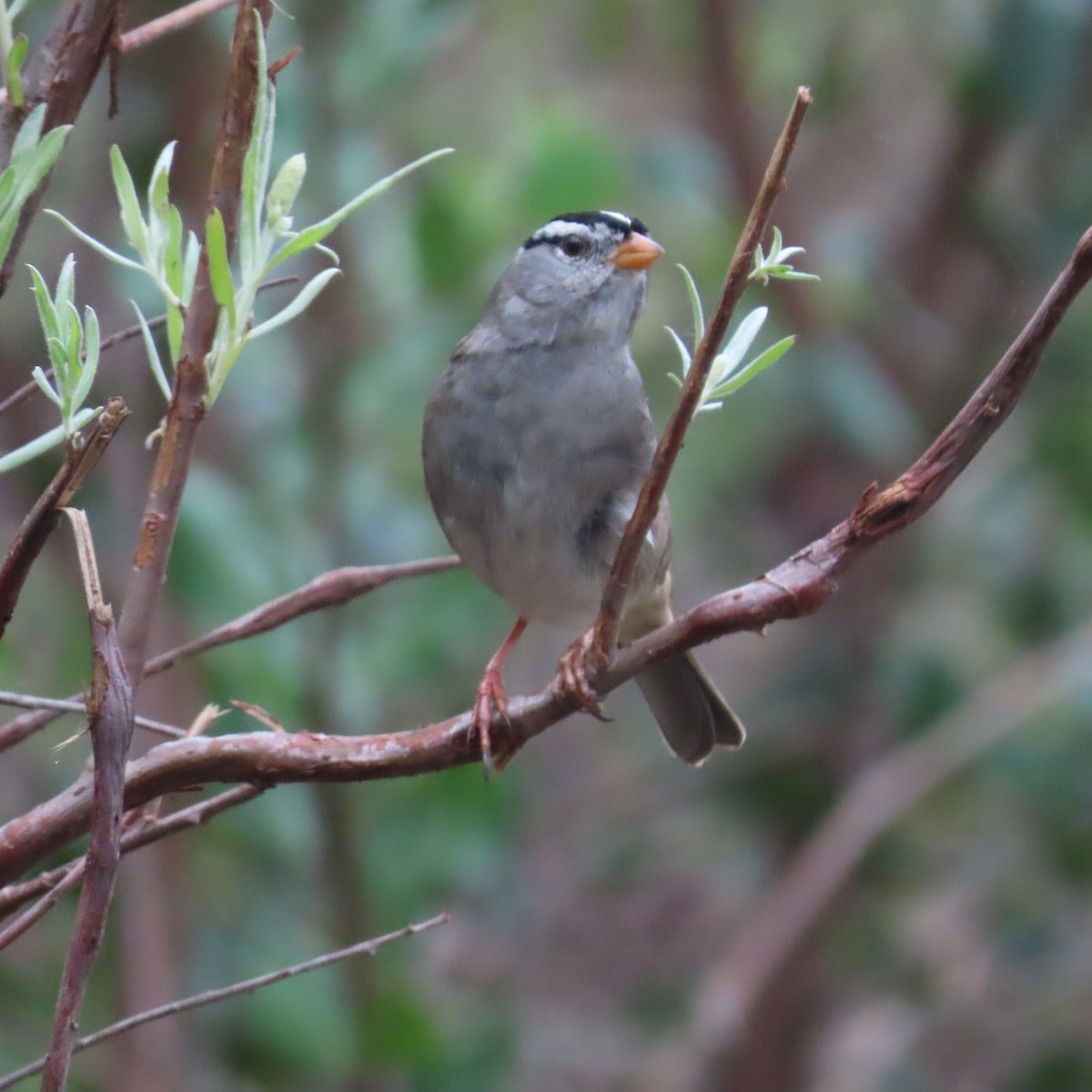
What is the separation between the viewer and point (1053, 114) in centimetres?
425

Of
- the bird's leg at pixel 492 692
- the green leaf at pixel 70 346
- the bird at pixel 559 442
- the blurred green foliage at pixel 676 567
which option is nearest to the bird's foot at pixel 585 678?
the bird's leg at pixel 492 692

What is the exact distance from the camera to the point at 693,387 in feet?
3.46

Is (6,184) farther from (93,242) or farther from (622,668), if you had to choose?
(622,668)

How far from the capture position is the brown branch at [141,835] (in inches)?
41.3

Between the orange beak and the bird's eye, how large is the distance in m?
0.05

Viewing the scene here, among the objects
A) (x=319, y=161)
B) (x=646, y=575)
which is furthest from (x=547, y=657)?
(x=646, y=575)

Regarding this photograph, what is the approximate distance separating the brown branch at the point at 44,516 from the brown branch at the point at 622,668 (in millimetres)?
168

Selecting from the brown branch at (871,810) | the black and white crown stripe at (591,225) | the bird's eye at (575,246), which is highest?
the black and white crown stripe at (591,225)

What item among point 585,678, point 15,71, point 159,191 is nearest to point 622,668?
point 585,678

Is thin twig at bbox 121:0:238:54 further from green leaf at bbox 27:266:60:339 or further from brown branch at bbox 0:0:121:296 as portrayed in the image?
green leaf at bbox 27:266:60:339

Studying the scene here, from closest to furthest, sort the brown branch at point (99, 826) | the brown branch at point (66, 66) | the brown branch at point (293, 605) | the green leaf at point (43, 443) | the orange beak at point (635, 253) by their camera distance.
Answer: the brown branch at point (99, 826)
the green leaf at point (43, 443)
the brown branch at point (66, 66)
the brown branch at point (293, 605)
the orange beak at point (635, 253)

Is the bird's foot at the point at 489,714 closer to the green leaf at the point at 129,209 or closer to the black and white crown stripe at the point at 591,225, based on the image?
the green leaf at the point at 129,209

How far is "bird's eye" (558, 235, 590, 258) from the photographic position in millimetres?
2629

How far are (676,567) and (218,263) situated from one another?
5.09 meters
